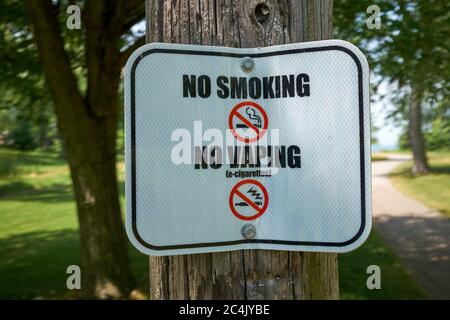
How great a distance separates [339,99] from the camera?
1.44m

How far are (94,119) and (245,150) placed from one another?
5.75 m

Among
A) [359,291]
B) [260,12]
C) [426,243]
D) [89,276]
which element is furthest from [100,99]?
[426,243]

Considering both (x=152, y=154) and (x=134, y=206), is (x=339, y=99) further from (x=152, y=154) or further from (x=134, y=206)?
(x=134, y=206)

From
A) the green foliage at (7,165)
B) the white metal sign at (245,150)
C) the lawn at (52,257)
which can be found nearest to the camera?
the white metal sign at (245,150)

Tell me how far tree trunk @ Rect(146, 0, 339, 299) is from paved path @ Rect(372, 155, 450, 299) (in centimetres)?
660

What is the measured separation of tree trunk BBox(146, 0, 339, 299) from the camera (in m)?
1.46

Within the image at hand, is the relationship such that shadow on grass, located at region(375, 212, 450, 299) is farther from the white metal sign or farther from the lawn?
the white metal sign

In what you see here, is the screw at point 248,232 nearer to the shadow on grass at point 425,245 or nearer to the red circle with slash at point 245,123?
the red circle with slash at point 245,123

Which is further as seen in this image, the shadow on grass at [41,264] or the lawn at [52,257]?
the shadow on grass at [41,264]

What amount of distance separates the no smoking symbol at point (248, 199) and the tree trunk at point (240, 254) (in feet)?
0.39

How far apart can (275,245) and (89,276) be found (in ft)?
20.5

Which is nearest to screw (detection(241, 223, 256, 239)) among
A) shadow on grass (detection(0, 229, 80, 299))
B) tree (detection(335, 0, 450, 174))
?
tree (detection(335, 0, 450, 174))

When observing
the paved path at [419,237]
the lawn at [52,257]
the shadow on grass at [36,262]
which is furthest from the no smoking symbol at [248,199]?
the shadow on grass at [36,262]

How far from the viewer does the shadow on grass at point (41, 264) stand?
313 inches
